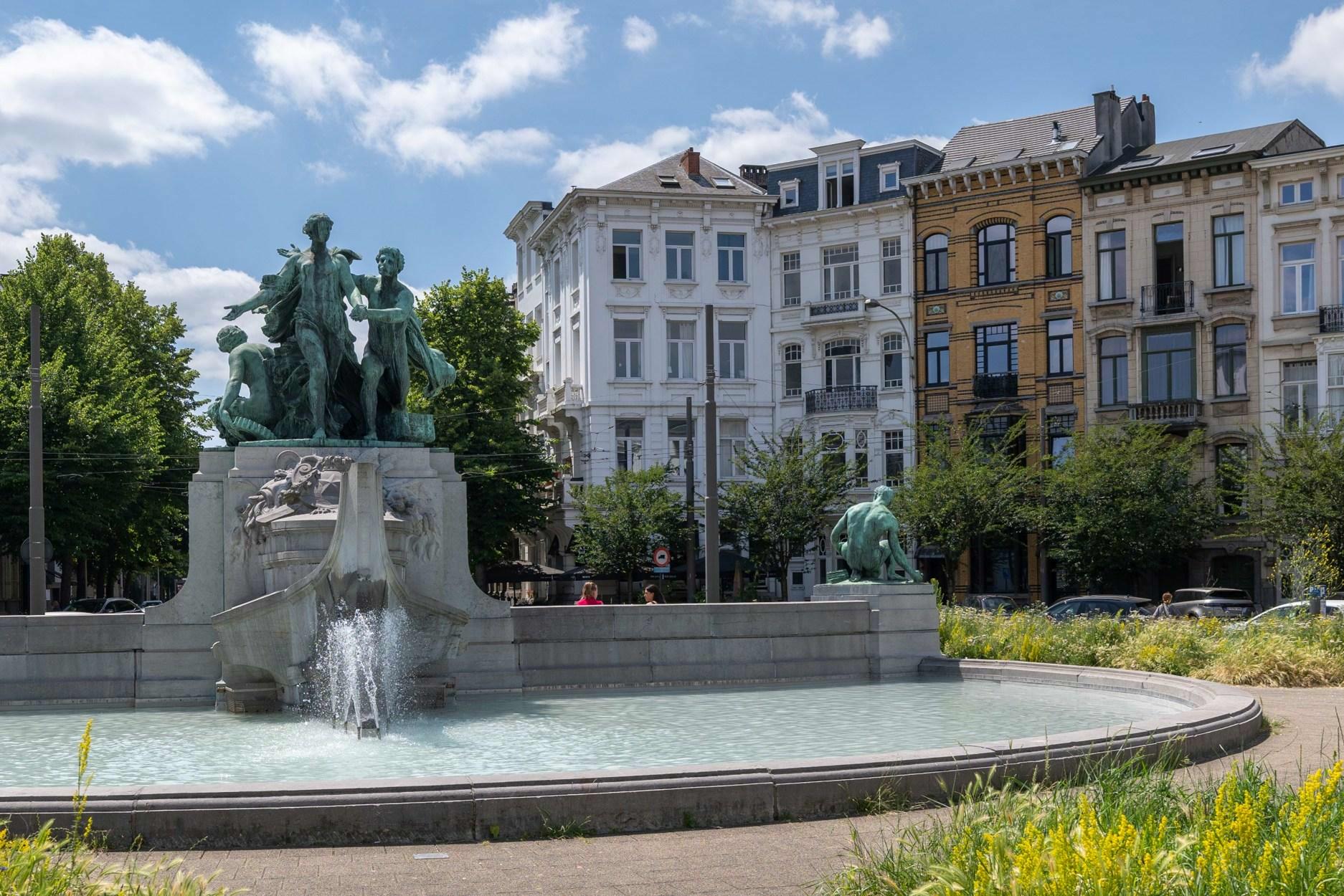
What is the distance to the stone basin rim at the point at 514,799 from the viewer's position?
823 cm

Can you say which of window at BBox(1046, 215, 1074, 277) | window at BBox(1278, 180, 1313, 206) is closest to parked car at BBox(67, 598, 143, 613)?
window at BBox(1046, 215, 1074, 277)

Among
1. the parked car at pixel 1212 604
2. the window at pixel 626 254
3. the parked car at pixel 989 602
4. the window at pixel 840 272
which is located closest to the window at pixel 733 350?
the window at pixel 840 272

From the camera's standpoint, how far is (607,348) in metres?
57.3

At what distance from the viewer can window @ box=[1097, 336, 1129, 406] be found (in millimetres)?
52188

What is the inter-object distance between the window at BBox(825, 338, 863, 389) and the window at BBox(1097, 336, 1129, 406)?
8721mm

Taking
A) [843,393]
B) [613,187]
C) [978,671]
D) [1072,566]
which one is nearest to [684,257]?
[613,187]

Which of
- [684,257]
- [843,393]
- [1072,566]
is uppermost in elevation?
[684,257]

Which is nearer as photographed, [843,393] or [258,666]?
[258,666]

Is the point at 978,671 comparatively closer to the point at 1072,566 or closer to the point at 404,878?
the point at 404,878

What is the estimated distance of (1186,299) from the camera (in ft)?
166

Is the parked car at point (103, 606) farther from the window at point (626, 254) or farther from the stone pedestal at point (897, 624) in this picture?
the stone pedestal at point (897, 624)

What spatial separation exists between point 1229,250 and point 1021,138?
363 inches

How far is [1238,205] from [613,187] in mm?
20946

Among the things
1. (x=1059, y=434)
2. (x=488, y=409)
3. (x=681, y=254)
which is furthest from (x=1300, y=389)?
(x=488, y=409)
